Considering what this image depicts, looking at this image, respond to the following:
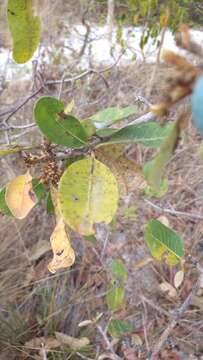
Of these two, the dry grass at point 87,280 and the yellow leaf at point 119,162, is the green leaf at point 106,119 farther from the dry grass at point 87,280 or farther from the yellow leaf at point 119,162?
the dry grass at point 87,280

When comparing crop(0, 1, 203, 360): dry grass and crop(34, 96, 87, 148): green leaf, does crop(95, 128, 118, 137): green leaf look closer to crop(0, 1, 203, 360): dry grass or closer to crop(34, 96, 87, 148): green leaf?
crop(34, 96, 87, 148): green leaf

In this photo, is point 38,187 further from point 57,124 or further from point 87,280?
point 87,280

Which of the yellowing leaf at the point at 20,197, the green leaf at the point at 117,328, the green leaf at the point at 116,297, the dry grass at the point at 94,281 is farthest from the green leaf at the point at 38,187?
the dry grass at the point at 94,281

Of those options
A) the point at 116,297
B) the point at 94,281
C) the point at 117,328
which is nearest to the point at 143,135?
the point at 116,297

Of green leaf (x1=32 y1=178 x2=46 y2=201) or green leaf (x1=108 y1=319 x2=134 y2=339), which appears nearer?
green leaf (x1=32 y1=178 x2=46 y2=201)

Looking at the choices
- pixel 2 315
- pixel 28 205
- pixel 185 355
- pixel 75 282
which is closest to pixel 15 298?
pixel 2 315

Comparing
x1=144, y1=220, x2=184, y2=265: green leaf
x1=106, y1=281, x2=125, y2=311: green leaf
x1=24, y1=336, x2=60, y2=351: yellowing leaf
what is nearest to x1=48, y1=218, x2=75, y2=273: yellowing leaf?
x1=144, y1=220, x2=184, y2=265: green leaf
